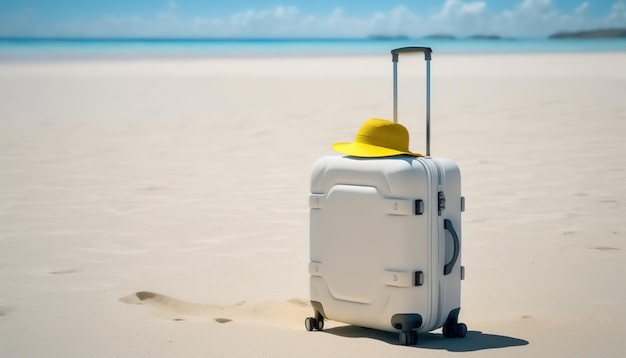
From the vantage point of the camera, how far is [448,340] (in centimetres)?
379

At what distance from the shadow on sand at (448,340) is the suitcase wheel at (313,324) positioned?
0.04 m

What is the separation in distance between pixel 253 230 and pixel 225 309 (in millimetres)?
1720

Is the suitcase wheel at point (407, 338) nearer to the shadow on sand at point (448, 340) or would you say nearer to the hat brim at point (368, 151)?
the shadow on sand at point (448, 340)

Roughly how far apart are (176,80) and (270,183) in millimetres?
13950

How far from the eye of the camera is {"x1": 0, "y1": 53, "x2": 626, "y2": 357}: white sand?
3.88 metres

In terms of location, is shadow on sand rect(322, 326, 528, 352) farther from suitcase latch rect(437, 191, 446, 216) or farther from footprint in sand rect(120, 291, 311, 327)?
suitcase latch rect(437, 191, 446, 216)

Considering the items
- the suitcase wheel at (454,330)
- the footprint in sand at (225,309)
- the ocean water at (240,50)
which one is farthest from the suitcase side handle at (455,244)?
the ocean water at (240,50)

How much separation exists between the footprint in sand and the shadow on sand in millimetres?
292

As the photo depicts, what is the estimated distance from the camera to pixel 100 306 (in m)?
4.38

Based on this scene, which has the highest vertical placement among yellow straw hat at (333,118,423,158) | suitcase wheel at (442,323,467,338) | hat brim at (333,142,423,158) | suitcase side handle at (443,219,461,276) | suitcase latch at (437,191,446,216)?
yellow straw hat at (333,118,423,158)

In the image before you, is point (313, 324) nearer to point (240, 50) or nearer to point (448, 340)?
point (448, 340)

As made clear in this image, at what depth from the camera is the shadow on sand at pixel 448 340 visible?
3678 millimetres

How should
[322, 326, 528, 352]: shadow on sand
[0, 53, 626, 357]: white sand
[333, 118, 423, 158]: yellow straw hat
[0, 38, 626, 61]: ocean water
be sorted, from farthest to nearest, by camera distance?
1. [0, 38, 626, 61]: ocean water
2. [0, 53, 626, 357]: white sand
3. [333, 118, 423, 158]: yellow straw hat
4. [322, 326, 528, 352]: shadow on sand

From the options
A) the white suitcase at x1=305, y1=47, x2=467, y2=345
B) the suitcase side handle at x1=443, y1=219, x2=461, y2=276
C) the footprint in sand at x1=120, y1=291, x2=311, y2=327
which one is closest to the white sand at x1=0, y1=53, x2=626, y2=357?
the footprint in sand at x1=120, y1=291, x2=311, y2=327
